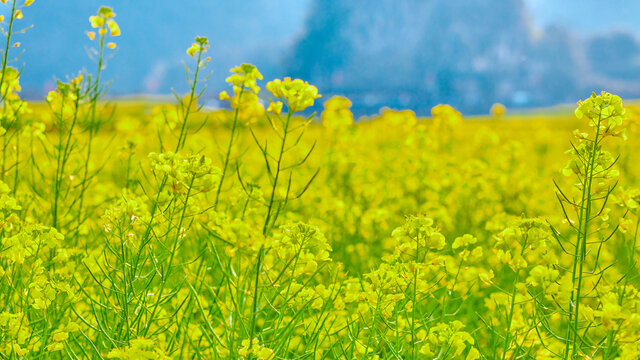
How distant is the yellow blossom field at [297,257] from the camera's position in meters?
1.88

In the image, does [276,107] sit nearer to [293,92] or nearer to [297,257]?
[293,92]

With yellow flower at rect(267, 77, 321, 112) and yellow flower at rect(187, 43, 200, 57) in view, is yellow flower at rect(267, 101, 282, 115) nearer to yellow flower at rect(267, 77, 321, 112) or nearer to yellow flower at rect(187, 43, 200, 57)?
yellow flower at rect(267, 77, 321, 112)

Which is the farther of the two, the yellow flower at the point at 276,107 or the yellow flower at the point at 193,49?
the yellow flower at the point at 193,49

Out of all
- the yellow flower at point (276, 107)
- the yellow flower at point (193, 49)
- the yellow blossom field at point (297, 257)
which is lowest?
the yellow blossom field at point (297, 257)

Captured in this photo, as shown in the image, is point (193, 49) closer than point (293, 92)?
No

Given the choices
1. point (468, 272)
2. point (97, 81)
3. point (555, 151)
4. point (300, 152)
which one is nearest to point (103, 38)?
point (97, 81)

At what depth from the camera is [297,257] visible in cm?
187

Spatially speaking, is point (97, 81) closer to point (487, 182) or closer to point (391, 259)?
point (391, 259)

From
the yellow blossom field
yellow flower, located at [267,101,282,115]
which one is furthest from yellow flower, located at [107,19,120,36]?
yellow flower, located at [267,101,282,115]

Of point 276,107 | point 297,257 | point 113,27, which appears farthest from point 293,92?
point 113,27

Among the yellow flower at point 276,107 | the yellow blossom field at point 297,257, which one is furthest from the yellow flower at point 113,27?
the yellow flower at point 276,107

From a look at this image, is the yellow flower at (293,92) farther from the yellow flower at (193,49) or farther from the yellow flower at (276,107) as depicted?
the yellow flower at (193,49)

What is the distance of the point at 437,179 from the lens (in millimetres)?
6039

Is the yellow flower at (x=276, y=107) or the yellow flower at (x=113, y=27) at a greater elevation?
the yellow flower at (x=113, y=27)
